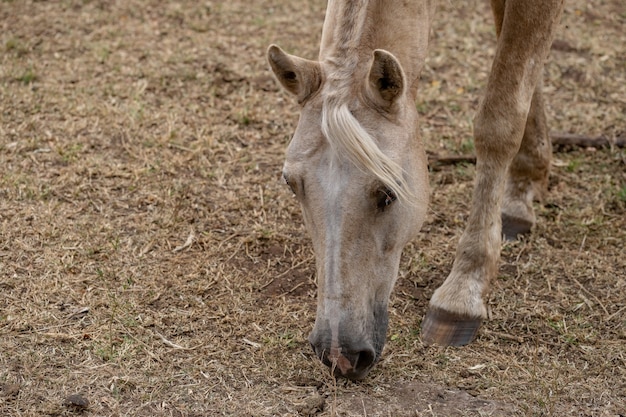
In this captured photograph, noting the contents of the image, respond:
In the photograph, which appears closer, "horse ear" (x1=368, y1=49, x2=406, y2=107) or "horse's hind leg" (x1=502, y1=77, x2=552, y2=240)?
"horse ear" (x1=368, y1=49, x2=406, y2=107)

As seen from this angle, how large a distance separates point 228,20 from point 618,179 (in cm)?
369

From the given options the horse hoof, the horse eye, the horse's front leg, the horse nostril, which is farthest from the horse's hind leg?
the horse nostril

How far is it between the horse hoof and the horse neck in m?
1.07

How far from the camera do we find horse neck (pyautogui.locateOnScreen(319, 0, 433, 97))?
348 cm

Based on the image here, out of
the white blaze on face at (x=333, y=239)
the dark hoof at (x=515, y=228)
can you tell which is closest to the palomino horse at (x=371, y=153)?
the white blaze on face at (x=333, y=239)

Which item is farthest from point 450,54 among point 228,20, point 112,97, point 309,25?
point 112,97

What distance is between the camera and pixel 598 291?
Answer: 4215 millimetres

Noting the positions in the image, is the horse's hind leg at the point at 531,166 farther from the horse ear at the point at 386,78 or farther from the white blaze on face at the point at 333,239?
the white blaze on face at the point at 333,239

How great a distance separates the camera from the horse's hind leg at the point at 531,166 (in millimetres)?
4824

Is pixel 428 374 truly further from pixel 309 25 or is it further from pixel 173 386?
pixel 309 25

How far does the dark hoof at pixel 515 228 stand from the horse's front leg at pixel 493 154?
568 mm

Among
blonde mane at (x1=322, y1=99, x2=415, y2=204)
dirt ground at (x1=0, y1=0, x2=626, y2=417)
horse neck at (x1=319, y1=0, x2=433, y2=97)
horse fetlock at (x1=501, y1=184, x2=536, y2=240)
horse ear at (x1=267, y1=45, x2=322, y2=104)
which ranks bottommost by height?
dirt ground at (x1=0, y1=0, x2=626, y2=417)

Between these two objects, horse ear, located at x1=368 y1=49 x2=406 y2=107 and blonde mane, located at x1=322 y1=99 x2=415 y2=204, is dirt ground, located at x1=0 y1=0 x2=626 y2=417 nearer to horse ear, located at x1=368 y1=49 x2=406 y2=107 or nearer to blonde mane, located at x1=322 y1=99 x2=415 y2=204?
blonde mane, located at x1=322 y1=99 x2=415 y2=204

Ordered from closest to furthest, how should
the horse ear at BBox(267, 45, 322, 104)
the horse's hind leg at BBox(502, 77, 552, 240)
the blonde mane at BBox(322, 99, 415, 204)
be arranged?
the blonde mane at BBox(322, 99, 415, 204) < the horse ear at BBox(267, 45, 322, 104) < the horse's hind leg at BBox(502, 77, 552, 240)
